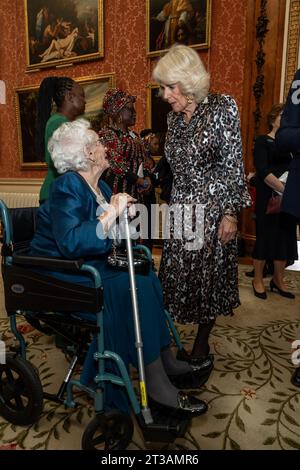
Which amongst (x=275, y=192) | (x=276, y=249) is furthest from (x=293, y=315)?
(x=275, y=192)

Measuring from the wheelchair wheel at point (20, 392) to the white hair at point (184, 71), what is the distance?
5.09 feet

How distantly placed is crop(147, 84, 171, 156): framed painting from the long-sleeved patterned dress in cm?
338

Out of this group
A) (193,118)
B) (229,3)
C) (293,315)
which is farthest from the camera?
(229,3)

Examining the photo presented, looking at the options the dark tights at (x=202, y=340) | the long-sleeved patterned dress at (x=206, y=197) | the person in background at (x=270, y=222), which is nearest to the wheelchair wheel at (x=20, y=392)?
the long-sleeved patterned dress at (x=206, y=197)

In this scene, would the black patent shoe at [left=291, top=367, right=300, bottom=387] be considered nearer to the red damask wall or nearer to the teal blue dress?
the teal blue dress

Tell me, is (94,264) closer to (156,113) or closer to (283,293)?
(283,293)

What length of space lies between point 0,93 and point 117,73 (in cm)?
263

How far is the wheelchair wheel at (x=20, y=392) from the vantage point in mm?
1618

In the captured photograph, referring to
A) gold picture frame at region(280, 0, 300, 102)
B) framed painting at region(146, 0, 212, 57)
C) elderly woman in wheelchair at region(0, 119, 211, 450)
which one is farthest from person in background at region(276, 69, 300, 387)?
framed painting at region(146, 0, 212, 57)

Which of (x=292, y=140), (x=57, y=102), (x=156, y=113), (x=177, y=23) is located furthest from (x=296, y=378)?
(x=177, y=23)

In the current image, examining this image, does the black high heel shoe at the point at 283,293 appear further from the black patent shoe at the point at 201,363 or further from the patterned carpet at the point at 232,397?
the black patent shoe at the point at 201,363

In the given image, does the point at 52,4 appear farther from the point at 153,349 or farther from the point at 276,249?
the point at 153,349
